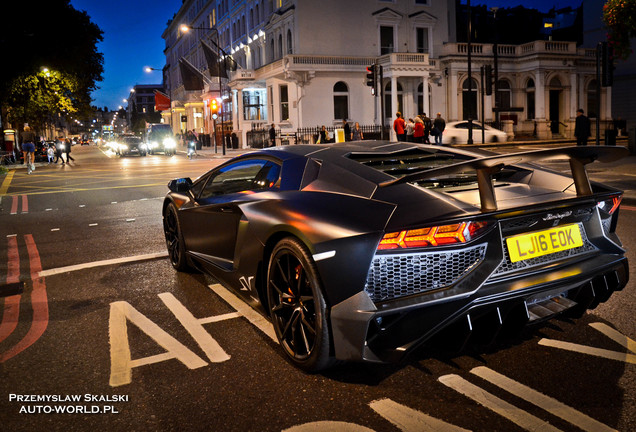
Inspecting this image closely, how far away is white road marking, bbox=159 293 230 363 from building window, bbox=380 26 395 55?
131 ft

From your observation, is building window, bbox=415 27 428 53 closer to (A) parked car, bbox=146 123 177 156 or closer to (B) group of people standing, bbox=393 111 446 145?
(B) group of people standing, bbox=393 111 446 145

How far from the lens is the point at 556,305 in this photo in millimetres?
3418

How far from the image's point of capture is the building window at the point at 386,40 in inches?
1679

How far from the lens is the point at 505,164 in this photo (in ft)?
10.5

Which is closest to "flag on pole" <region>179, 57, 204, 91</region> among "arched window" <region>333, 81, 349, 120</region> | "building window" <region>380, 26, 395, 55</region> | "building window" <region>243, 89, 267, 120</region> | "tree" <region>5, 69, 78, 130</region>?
"building window" <region>243, 89, 267, 120</region>

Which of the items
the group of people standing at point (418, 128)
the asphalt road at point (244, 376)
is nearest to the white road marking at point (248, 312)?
the asphalt road at point (244, 376)

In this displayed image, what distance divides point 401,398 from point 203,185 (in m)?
3.25

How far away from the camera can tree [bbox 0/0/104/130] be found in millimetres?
34719

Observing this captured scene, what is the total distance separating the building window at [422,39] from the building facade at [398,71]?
7 centimetres

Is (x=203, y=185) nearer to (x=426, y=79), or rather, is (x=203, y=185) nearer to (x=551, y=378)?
(x=551, y=378)

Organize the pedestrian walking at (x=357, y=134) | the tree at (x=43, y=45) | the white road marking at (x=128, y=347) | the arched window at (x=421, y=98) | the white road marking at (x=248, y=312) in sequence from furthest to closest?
the arched window at (x=421, y=98) < the tree at (x=43, y=45) < the pedestrian walking at (x=357, y=134) < the white road marking at (x=248, y=312) < the white road marking at (x=128, y=347)

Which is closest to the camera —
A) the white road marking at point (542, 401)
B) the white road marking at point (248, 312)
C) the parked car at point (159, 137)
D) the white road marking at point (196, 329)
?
the white road marking at point (542, 401)

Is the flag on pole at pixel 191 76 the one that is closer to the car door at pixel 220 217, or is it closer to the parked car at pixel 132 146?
the parked car at pixel 132 146

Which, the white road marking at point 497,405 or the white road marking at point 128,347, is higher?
the white road marking at point 128,347
